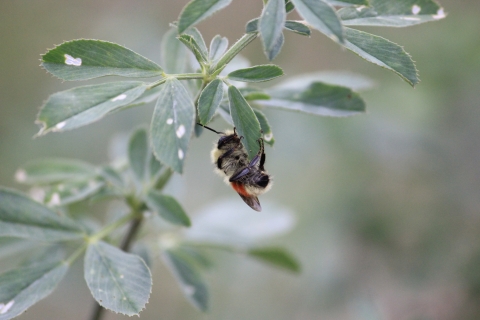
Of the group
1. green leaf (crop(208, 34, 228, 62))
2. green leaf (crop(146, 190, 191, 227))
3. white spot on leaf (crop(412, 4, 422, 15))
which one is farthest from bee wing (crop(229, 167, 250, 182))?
white spot on leaf (crop(412, 4, 422, 15))

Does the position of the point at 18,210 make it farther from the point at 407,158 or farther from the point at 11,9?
the point at 11,9

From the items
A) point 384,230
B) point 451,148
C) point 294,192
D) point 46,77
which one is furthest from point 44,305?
point 451,148

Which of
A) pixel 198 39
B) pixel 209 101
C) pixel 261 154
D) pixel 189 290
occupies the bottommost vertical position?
pixel 189 290

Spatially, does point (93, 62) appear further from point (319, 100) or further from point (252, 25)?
point (319, 100)

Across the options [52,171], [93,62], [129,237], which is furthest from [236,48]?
[52,171]

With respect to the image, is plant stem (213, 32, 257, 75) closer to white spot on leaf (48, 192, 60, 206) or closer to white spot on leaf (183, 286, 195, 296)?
white spot on leaf (48, 192, 60, 206)

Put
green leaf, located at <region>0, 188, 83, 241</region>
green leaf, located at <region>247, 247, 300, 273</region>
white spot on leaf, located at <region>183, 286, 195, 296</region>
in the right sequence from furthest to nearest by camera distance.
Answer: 1. green leaf, located at <region>247, 247, 300, 273</region>
2. white spot on leaf, located at <region>183, 286, 195, 296</region>
3. green leaf, located at <region>0, 188, 83, 241</region>
